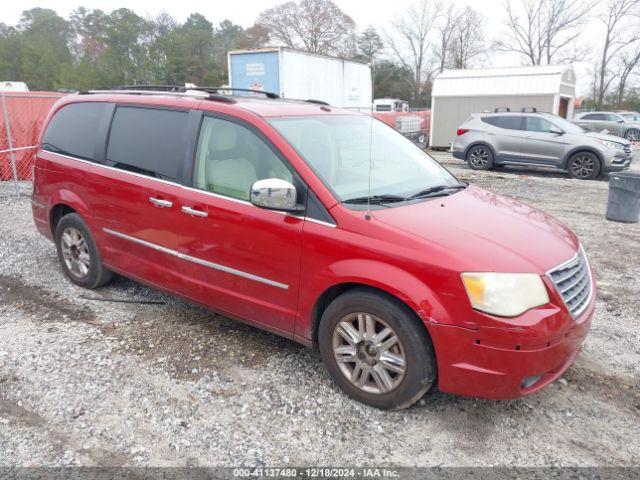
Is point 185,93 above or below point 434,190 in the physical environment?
above

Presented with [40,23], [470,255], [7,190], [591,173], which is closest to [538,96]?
[591,173]

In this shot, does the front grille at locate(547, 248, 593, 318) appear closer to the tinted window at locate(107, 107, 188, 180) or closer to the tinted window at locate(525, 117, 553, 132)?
the tinted window at locate(107, 107, 188, 180)

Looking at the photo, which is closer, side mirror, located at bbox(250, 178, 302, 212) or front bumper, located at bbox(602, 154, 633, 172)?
side mirror, located at bbox(250, 178, 302, 212)

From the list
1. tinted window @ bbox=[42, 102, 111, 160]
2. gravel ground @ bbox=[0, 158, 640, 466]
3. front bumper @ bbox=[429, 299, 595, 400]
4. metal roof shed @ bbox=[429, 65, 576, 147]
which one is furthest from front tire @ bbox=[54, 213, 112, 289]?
metal roof shed @ bbox=[429, 65, 576, 147]

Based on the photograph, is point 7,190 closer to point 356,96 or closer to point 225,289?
point 225,289

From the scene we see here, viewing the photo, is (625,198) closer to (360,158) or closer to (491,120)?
(360,158)

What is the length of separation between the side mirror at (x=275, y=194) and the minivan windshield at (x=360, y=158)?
0.82 ft

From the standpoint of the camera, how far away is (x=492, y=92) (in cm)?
1878

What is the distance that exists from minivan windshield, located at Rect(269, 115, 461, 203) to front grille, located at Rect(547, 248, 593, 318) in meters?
1.02

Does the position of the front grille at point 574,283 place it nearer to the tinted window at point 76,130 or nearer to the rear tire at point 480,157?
the tinted window at point 76,130

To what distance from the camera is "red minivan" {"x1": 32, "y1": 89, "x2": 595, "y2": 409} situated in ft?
8.91

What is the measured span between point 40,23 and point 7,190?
6834 cm

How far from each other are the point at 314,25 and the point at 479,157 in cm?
5441

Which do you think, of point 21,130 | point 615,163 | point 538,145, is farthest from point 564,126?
point 21,130
